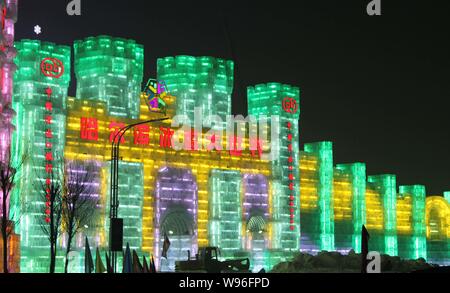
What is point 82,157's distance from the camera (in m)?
98.6

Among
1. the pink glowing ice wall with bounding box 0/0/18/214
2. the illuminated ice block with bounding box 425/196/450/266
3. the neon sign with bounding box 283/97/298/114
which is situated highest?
the neon sign with bounding box 283/97/298/114

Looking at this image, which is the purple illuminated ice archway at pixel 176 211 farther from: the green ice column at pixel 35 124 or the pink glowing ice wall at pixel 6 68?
the pink glowing ice wall at pixel 6 68

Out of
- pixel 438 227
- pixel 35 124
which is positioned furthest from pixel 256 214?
pixel 438 227

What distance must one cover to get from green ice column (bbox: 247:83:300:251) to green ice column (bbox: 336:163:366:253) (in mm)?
18246

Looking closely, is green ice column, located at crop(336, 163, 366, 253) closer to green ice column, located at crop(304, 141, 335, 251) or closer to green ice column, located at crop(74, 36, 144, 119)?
green ice column, located at crop(304, 141, 335, 251)

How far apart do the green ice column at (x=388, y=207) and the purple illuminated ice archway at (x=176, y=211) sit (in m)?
41.9

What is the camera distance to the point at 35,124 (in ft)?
307

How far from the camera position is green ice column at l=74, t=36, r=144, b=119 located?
101 metres

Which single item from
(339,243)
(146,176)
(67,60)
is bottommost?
(339,243)

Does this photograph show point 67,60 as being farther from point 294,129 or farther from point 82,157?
point 294,129

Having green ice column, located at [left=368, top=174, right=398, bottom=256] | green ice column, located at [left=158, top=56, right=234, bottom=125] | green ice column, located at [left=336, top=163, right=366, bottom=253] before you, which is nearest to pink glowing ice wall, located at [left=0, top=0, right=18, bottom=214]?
green ice column, located at [left=158, top=56, right=234, bottom=125]

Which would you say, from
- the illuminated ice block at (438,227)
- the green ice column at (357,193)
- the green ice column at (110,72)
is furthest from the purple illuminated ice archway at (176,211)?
the illuminated ice block at (438,227)
